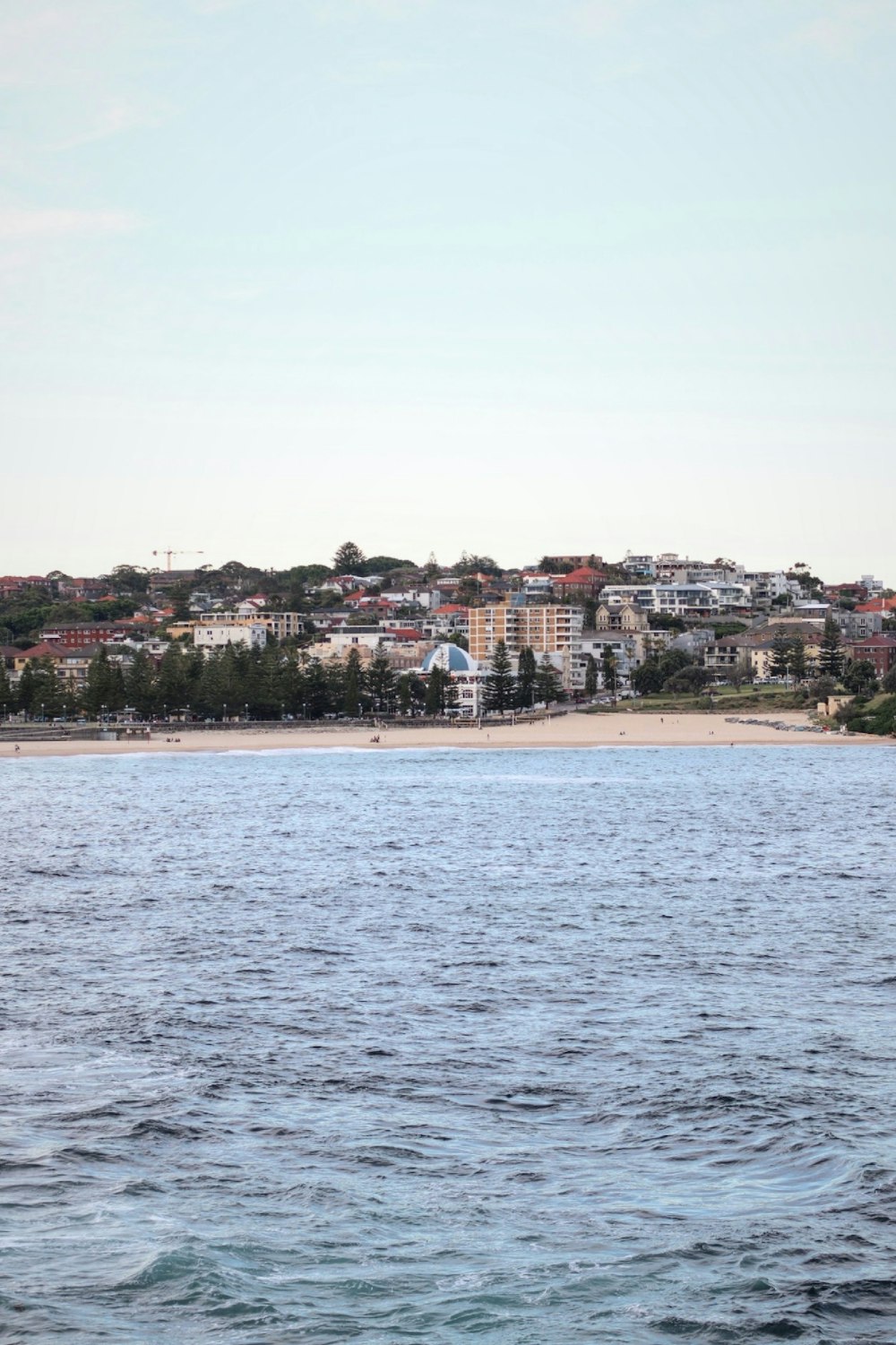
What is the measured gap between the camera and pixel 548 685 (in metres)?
155

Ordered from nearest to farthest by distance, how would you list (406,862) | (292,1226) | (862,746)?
(292,1226)
(406,862)
(862,746)

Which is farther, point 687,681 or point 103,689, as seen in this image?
point 687,681

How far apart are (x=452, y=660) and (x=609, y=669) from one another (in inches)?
1009

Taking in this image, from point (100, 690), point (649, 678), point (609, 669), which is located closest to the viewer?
point (100, 690)

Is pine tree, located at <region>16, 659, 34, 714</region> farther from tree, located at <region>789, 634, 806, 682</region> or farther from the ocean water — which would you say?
the ocean water

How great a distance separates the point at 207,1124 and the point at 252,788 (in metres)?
58.0

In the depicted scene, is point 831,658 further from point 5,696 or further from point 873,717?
point 5,696

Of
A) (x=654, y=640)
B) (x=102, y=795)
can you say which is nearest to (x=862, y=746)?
(x=102, y=795)

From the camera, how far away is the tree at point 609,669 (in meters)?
169

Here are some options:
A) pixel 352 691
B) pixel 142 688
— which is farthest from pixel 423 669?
pixel 142 688

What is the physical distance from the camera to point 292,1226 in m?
12.6

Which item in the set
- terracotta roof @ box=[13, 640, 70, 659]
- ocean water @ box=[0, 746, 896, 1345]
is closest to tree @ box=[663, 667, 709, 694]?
terracotta roof @ box=[13, 640, 70, 659]

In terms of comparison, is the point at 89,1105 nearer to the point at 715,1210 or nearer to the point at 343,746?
the point at 715,1210

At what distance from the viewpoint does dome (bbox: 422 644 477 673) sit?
153163 mm
